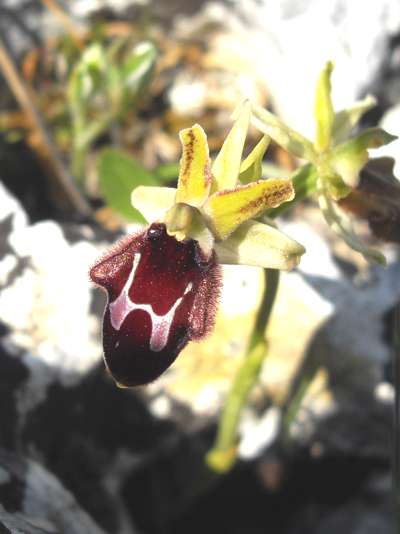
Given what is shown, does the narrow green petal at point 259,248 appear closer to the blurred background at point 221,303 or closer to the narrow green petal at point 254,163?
the narrow green petal at point 254,163

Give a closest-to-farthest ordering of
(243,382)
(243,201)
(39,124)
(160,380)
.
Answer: (243,201), (243,382), (160,380), (39,124)

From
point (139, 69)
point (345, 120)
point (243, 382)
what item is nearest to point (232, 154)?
point (345, 120)

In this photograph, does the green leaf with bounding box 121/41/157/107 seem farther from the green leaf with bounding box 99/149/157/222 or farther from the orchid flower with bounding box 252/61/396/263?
the orchid flower with bounding box 252/61/396/263

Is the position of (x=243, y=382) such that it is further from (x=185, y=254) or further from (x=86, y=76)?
(x=86, y=76)

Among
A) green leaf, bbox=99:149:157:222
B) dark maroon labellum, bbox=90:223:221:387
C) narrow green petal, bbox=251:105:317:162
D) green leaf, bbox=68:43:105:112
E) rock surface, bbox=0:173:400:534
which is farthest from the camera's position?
green leaf, bbox=68:43:105:112

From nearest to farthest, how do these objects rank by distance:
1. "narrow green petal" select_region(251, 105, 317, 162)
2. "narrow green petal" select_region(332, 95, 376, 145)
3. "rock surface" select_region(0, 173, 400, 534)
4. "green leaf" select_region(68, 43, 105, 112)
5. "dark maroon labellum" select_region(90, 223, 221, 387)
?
"dark maroon labellum" select_region(90, 223, 221, 387), "narrow green petal" select_region(251, 105, 317, 162), "narrow green petal" select_region(332, 95, 376, 145), "rock surface" select_region(0, 173, 400, 534), "green leaf" select_region(68, 43, 105, 112)

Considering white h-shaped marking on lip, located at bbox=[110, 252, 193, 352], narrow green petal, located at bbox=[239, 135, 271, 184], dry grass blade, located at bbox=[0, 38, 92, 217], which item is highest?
dry grass blade, located at bbox=[0, 38, 92, 217]

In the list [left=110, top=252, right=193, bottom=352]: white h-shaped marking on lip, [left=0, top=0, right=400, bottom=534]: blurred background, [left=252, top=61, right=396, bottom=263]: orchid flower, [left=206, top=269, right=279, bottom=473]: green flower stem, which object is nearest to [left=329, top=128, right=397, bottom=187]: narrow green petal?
[left=252, top=61, right=396, bottom=263]: orchid flower
